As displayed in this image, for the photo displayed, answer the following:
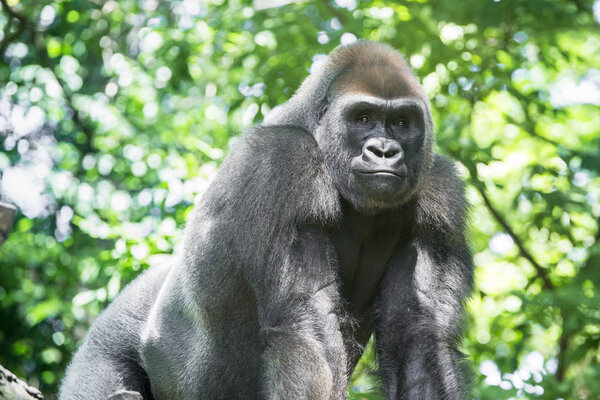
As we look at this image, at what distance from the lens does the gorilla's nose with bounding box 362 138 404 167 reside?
3883mm

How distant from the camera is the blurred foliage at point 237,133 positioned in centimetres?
598

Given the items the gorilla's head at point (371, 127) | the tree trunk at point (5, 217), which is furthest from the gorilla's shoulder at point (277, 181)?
the tree trunk at point (5, 217)

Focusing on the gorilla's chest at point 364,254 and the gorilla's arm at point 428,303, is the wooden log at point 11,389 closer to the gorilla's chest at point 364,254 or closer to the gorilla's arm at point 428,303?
the gorilla's chest at point 364,254

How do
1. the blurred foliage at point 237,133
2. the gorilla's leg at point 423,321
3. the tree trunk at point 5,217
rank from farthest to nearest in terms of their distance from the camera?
the blurred foliage at point 237,133 < the gorilla's leg at point 423,321 < the tree trunk at point 5,217

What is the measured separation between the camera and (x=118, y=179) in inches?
336

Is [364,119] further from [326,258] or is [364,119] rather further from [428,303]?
[428,303]

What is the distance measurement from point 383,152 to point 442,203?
1.74 feet

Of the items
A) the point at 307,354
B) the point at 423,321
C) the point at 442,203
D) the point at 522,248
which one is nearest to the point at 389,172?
the point at 442,203

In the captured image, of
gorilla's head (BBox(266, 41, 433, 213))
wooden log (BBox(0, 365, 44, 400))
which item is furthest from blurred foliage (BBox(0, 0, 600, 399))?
wooden log (BBox(0, 365, 44, 400))

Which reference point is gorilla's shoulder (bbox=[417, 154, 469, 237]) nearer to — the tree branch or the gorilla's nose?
the gorilla's nose

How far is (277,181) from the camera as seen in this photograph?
3.93 m

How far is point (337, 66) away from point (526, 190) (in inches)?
110

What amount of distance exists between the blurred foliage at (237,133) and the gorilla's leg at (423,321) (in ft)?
0.77

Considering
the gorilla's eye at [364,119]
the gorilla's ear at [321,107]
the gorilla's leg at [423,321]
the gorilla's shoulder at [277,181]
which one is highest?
the gorilla's eye at [364,119]
